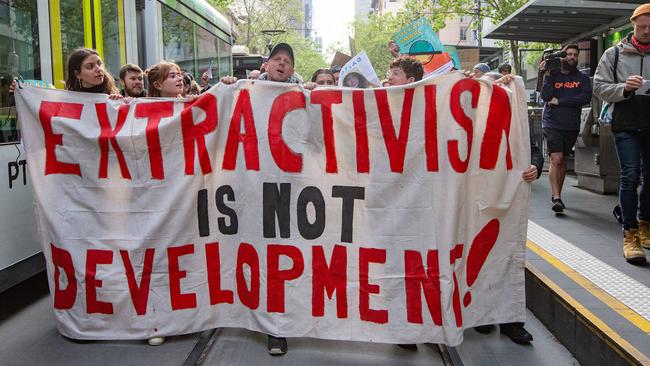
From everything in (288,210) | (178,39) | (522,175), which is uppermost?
(178,39)

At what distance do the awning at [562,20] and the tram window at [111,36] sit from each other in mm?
6304

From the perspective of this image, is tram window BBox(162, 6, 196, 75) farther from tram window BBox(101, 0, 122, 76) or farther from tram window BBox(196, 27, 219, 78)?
tram window BBox(101, 0, 122, 76)

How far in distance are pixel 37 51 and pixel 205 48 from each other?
18.8 ft

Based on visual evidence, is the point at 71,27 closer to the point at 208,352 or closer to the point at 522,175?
the point at 208,352

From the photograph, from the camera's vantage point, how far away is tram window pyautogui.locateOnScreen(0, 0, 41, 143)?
4.45m

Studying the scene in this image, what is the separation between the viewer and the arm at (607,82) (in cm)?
513

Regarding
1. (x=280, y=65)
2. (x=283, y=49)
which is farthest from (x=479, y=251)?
(x=283, y=49)

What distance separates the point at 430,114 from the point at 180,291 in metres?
1.84

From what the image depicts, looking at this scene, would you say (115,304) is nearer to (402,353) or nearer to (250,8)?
(402,353)

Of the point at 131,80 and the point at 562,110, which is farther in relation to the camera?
the point at 562,110

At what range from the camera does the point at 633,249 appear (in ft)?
16.6

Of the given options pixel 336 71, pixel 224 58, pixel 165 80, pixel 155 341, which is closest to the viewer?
pixel 155 341

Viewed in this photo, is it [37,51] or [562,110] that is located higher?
[37,51]

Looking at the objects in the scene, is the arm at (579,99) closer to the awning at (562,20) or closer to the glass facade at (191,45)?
the awning at (562,20)
